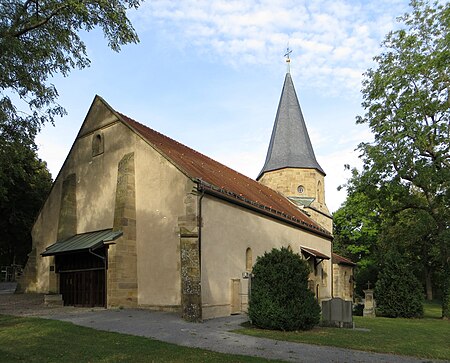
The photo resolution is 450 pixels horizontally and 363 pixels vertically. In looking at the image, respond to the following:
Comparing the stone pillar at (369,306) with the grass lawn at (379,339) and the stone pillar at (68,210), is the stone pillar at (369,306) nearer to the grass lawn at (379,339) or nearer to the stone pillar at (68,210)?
the grass lawn at (379,339)

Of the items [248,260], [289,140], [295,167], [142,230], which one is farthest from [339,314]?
[289,140]

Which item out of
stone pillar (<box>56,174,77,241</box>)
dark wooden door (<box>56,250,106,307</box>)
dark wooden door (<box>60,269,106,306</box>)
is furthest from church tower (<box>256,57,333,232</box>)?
dark wooden door (<box>60,269,106,306</box>)

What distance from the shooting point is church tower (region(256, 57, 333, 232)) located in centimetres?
3619

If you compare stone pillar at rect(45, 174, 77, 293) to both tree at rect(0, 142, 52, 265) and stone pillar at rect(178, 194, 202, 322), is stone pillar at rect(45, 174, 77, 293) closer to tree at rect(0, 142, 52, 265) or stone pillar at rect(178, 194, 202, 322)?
stone pillar at rect(178, 194, 202, 322)

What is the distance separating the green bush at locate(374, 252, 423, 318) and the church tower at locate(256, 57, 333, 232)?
535 inches

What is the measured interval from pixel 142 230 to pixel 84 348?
30.1ft

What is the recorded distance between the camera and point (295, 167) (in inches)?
1442

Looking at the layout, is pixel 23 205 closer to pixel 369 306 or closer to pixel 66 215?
pixel 66 215

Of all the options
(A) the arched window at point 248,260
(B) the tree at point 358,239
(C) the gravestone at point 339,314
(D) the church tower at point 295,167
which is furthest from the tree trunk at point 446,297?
(B) the tree at point 358,239

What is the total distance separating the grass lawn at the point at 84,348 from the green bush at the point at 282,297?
4.31 meters

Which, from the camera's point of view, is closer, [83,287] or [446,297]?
[83,287]

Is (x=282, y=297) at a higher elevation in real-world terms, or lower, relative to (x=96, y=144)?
lower

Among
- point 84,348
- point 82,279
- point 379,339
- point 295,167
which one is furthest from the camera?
point 295,167

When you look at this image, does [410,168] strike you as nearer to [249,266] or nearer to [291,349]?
[249,266]
